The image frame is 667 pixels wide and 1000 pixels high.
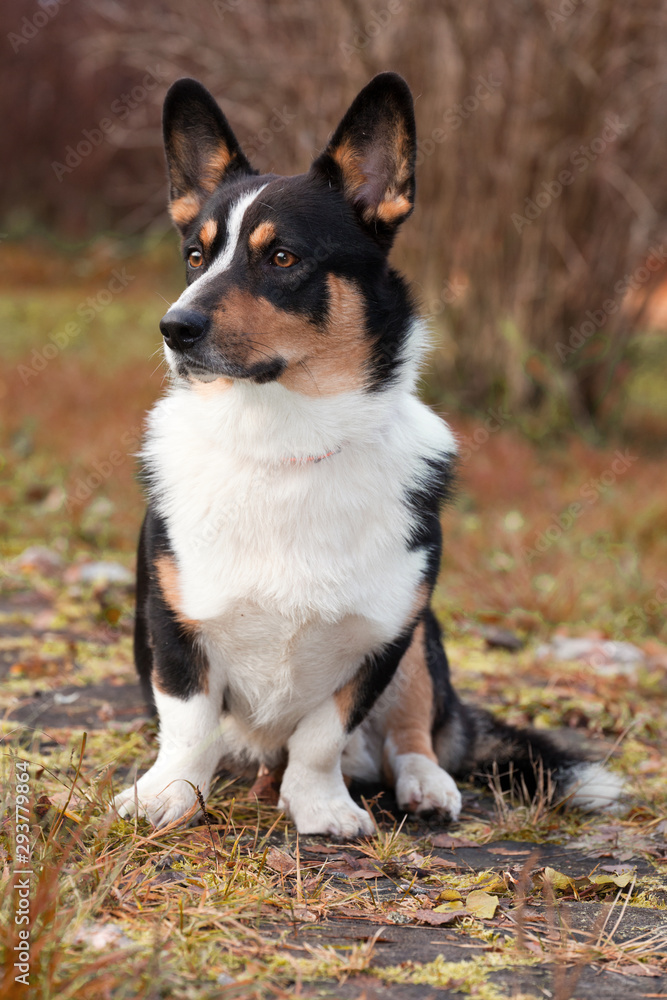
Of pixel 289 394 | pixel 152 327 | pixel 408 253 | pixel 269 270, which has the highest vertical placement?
pixel 269 270

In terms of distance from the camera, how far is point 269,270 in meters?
2.60

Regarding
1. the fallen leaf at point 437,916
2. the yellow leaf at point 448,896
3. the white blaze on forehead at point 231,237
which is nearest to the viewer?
the fallen leaf at point 437,916

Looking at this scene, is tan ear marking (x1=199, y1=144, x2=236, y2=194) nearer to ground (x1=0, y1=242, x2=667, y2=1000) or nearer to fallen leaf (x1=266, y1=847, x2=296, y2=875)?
ground (x1=0, y1=242, x2=667, y2=1000)

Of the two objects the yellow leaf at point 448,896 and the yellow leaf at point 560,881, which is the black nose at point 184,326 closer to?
the yellow leaf at point 448,896

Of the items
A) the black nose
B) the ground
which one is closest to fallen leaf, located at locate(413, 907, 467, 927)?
the ground

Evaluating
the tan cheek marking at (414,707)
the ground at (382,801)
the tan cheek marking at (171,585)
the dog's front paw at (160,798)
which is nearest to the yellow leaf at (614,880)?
the ground at (382,801)

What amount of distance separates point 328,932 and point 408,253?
6062 mm

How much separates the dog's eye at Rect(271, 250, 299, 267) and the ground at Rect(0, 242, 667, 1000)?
4.11 feet

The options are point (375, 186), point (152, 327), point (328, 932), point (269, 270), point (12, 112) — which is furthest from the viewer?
point (12, 112)

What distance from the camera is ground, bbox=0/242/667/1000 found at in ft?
6.07

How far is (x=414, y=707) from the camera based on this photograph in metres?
3.03

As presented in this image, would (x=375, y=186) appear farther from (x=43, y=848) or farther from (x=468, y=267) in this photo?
(x=468, y=267)

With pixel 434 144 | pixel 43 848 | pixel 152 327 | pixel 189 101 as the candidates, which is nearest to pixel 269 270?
pixel 189 101

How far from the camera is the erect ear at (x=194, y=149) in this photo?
2.93 m
